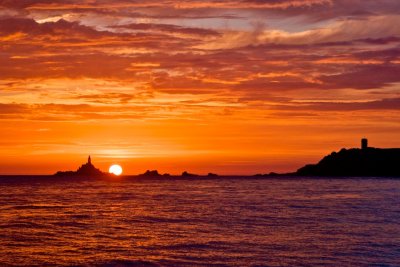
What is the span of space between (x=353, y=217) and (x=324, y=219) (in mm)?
3510

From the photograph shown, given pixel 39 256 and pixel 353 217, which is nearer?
pixel 39 256

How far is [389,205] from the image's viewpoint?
68125mm

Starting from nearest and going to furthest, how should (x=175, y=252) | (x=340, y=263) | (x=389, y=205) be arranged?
(x=340, y=263)
(x=175, y=252)
(x=389, y=205)

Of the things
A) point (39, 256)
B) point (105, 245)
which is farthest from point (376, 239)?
point (39, 256)

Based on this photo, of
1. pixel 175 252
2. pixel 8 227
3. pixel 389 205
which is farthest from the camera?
pixel 389 205

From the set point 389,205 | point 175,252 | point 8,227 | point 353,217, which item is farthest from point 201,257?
point 389,205

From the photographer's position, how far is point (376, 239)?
4025 centimetres

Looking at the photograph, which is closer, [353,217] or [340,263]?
[340,263]

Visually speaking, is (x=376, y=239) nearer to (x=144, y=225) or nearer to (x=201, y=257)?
(x=201, y=257)

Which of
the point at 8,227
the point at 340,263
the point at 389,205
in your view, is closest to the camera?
the point at 340,263

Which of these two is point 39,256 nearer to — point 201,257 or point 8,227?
point 201,257

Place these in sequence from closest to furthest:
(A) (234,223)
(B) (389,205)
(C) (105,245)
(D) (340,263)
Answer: (D) (340,263), (C) (105,245), (A) (234,223), (B) (389,205)

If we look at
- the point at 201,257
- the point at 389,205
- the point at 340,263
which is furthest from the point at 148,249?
the point at 389,205

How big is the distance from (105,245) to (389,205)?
137 feet
